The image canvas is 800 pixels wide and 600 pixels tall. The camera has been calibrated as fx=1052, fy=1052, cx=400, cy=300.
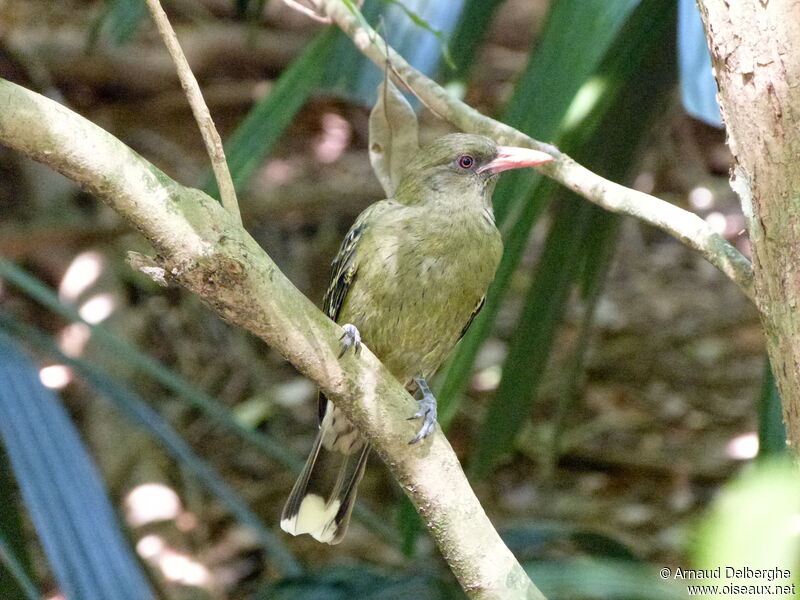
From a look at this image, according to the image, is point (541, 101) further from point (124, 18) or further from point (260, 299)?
point (124, 18)

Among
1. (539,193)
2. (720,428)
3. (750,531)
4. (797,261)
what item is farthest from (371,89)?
(720,428)

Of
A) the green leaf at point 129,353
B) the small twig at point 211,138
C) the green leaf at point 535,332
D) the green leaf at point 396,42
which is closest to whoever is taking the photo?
the small twig at point 211,138

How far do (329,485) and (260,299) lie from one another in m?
1.31

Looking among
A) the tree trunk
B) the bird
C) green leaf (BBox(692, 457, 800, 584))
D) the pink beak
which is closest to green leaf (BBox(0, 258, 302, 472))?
the bird

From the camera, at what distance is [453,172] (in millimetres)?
3096

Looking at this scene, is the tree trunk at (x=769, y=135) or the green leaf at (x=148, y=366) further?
the green leaf at (x=148, y=366)

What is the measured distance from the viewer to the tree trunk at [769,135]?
1.68 m

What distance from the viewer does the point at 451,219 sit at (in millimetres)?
2936

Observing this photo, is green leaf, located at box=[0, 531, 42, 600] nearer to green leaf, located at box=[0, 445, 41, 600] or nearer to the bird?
green leaf, located at box=[0, 445, 41, 600]

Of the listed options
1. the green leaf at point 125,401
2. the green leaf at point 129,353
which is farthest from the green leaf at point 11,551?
the green leaf at point 129,353

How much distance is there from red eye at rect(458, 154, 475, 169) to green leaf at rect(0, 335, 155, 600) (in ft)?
4.35

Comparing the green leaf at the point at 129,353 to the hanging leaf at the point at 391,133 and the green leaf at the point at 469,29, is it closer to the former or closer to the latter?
the hanging leaf at the point at 391,133

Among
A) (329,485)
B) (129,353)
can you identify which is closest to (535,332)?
(329,485)

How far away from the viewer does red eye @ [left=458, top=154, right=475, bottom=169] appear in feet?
10.1
